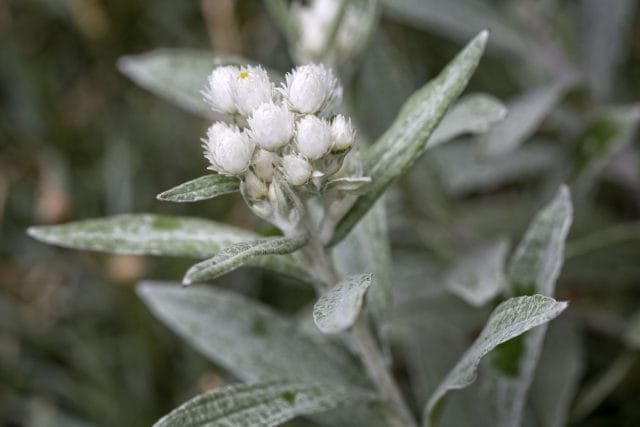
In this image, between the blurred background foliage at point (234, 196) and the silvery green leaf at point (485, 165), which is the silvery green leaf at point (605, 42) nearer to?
the blurred background foliage at point (234, 196)

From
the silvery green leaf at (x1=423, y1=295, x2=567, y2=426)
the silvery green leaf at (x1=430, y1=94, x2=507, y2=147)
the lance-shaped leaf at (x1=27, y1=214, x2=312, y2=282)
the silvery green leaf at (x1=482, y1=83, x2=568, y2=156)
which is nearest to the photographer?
the silvery green leaf at (x1=423, y1=295, x2=567, y2=426)

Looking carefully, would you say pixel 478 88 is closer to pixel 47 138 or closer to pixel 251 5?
pixel 251 5

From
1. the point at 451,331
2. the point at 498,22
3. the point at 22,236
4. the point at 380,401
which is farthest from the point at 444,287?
the point at 22,236

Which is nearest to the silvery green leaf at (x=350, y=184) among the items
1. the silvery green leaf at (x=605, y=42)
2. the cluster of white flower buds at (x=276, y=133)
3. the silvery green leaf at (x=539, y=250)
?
the cluster of white flower buds at (x=276, y=133)

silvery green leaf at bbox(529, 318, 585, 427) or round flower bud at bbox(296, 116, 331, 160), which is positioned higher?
round flower bud at bbox(296, 116, 331, 160)

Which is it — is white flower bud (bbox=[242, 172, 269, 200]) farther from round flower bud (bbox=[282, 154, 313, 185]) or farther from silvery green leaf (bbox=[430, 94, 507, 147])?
silvery green leaf (bbox=[430, 94, 507, 147])

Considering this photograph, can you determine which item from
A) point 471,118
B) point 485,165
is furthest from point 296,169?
point 485,165

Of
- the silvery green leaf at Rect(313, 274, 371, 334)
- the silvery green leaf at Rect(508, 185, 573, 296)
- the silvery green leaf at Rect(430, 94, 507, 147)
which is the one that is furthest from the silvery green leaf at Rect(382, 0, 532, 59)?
the silvery green leaf at Rect(313, 274, 371, 334)
